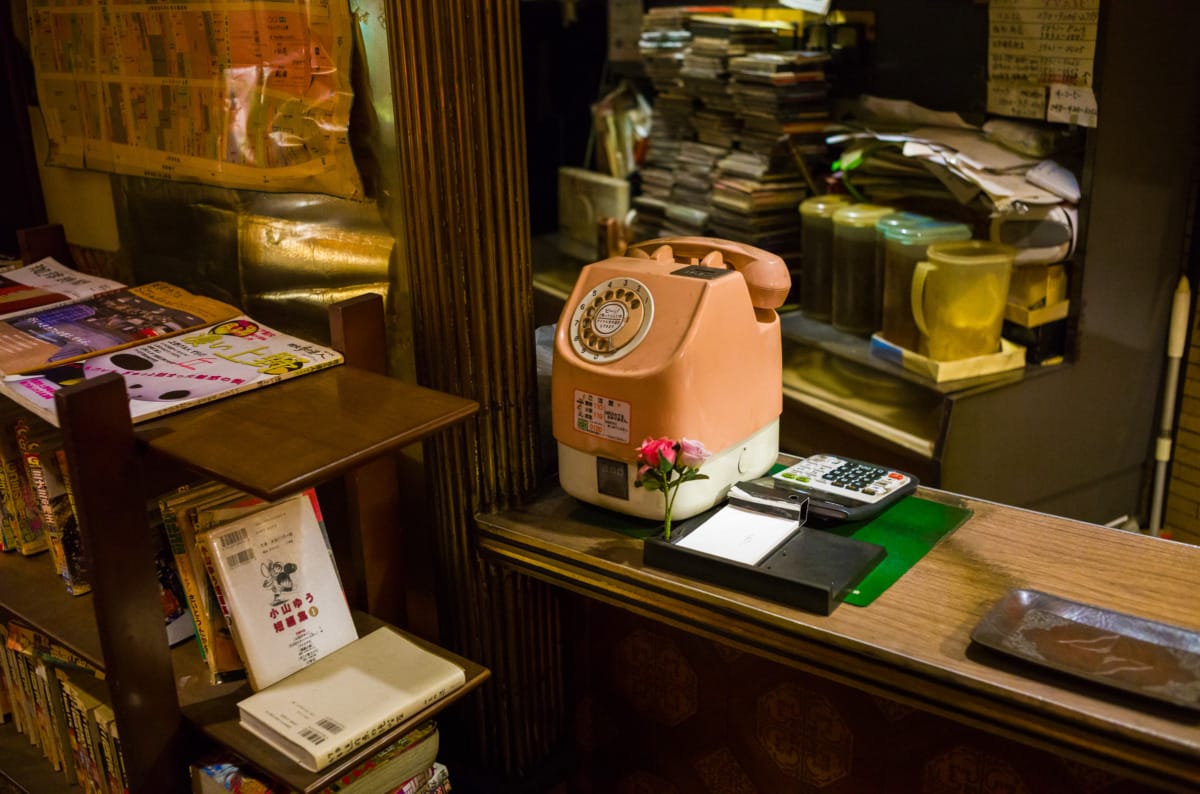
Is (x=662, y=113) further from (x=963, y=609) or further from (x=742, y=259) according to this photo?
(x=963, y=609)

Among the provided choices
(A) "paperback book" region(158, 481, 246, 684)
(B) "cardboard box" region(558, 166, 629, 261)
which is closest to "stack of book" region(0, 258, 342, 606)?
(A) "paperback book" region(158, 481, 246, 684)

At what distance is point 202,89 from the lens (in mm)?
2113

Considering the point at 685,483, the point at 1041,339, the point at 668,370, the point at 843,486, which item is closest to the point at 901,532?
the point at 843,486

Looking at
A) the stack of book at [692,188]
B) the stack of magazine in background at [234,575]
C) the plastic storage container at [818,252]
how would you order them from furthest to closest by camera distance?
the stack of book at [692,188], the plastic storage container at [818,252], the stack of magazine in background at [234,575]

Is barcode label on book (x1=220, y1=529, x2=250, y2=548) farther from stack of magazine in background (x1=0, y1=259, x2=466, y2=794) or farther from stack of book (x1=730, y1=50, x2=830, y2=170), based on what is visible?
stack of book (x1=730, y1=50, x2=830, y2=170)

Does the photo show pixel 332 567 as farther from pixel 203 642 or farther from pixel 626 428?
pixel 626 428

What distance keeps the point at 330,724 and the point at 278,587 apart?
26 cm

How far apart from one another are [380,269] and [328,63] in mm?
384

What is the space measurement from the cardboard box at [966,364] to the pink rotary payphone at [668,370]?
1040 mm

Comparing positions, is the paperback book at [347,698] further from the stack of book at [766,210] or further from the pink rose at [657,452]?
the stack of book at [766,210]

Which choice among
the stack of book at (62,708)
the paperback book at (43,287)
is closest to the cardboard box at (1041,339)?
the paperback book at (43,287)

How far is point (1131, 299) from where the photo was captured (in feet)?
9.99

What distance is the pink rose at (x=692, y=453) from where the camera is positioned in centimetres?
168

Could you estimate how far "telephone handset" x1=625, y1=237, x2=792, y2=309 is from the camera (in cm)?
188
